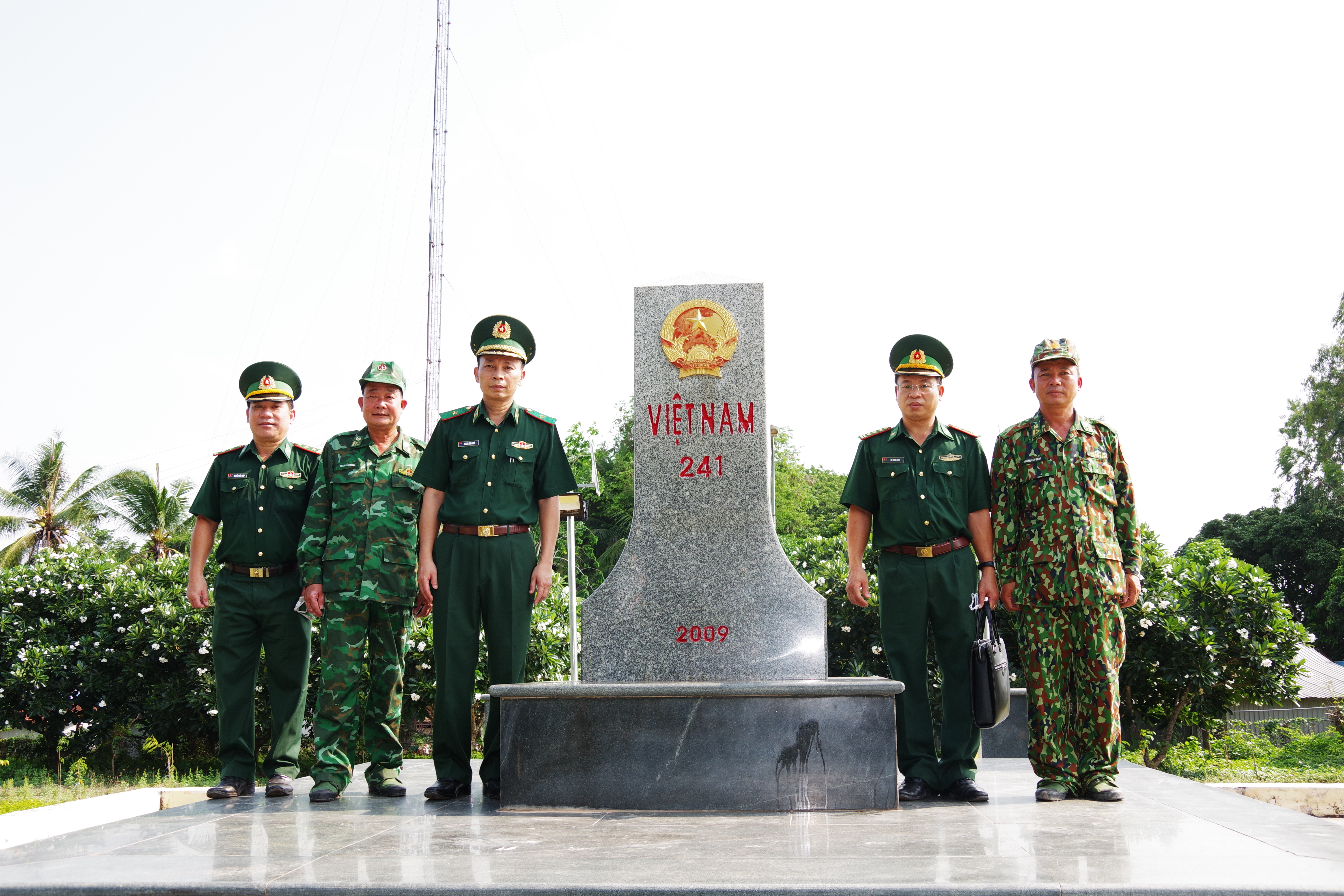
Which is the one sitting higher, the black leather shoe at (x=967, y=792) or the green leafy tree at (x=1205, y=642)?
the green leafy tree at (x=1205, y=642)

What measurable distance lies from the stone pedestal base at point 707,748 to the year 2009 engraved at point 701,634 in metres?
0.64

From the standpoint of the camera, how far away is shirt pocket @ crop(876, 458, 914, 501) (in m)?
4.67

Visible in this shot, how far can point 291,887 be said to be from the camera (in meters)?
2.85

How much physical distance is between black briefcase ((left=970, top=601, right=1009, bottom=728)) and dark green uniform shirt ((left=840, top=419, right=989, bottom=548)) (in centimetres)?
53

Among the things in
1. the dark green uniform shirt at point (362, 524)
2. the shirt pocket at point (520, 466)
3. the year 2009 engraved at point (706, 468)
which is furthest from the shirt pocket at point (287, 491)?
the year 2009 engraved at point (706, 468)

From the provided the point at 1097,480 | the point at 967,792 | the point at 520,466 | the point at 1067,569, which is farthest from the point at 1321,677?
the point at 520,466

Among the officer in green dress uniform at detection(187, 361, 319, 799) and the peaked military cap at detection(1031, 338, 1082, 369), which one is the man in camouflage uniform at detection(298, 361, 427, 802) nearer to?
the officer in green dress uniform at detection(187, 361, 319, 799)

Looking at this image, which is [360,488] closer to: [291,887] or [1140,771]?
[291,887]

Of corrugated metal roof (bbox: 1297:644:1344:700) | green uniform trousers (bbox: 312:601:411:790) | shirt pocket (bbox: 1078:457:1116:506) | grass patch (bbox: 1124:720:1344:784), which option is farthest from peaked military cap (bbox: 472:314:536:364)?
corrugated metal roof (bbox: 1297:644:1344:700)

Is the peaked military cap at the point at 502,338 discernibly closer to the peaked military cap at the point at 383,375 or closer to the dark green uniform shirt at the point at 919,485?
the peaked military cap at the point at 383,375

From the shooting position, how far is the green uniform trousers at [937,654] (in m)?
4.56

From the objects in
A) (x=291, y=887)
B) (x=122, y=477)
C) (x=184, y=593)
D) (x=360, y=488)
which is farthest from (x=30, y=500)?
(x=291, y=887)

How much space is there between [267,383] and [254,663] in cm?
139

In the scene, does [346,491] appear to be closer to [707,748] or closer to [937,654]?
[707,748]
